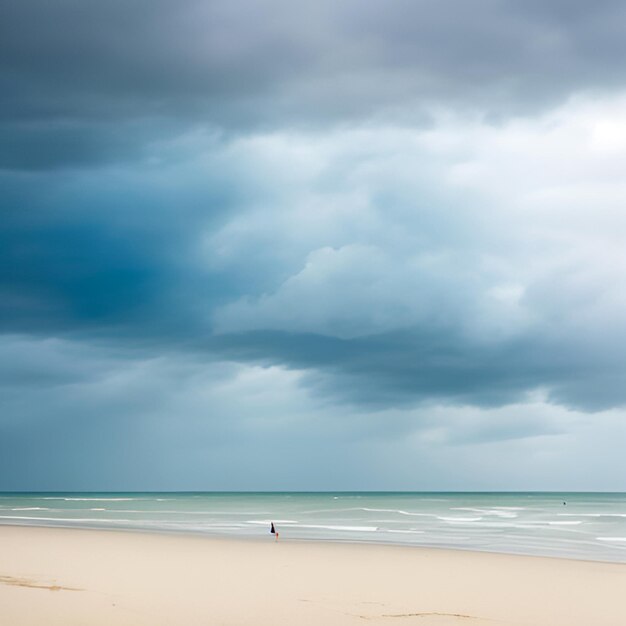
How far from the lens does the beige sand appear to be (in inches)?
517

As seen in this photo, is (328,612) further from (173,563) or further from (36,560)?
(36,560)

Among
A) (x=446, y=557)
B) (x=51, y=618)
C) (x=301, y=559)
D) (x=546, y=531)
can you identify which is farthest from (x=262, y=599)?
(x=546, y=531)

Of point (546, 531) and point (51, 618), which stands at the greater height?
point (51, 618)

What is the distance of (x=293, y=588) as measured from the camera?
54.1ft

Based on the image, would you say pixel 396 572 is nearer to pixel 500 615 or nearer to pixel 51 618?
pixel 500 615

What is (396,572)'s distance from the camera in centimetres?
1997

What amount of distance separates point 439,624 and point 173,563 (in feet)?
34.5

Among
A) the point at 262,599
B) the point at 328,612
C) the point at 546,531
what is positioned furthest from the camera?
the point at 546,531

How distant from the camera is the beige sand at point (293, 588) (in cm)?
1312

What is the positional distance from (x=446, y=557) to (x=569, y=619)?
11763 millimetres

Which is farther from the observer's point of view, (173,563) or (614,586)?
(173,563)

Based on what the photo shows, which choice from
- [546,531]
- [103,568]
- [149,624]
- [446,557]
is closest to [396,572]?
[446,557]

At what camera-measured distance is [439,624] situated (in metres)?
12.8

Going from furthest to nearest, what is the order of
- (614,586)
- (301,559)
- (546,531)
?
1. (546,531)
2. (301,559)
3. (614,586)
